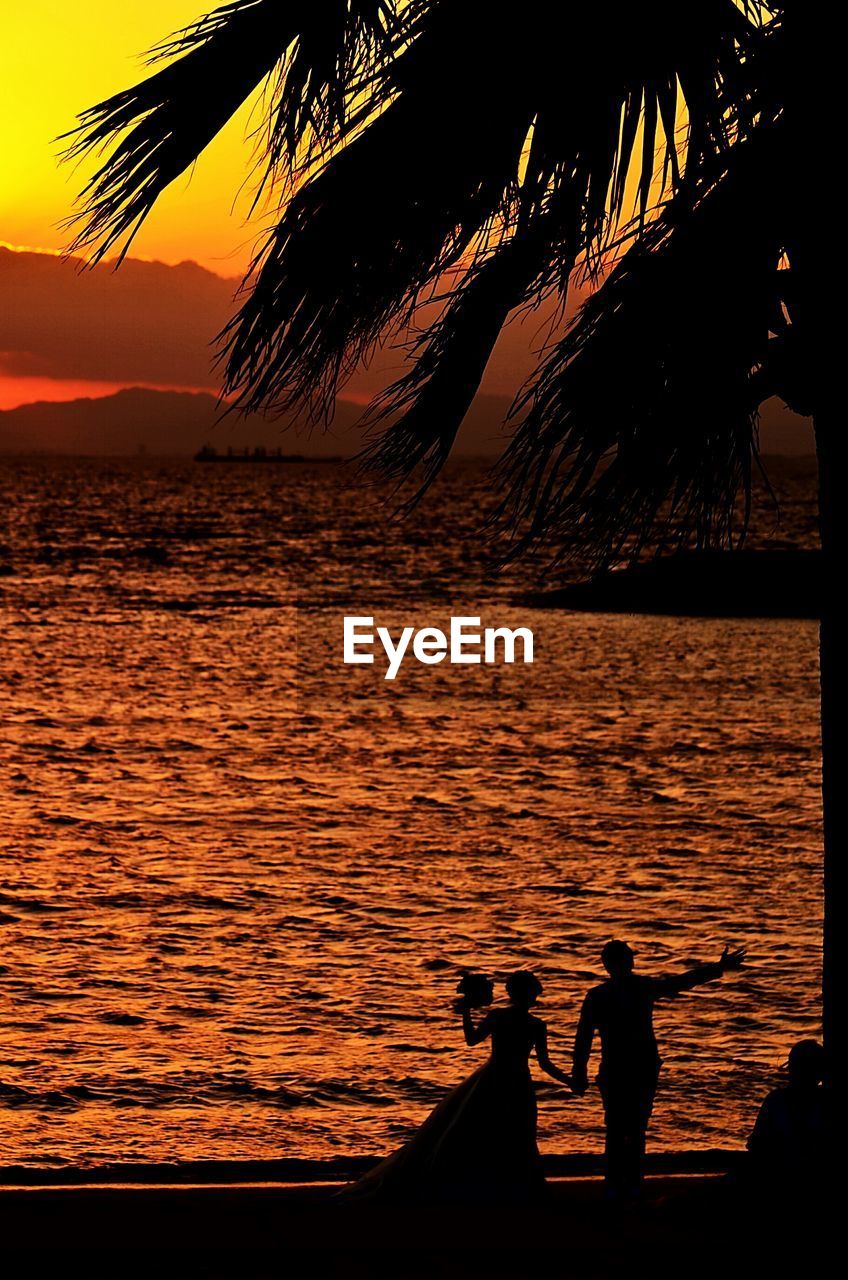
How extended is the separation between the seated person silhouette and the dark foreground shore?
0.15 m

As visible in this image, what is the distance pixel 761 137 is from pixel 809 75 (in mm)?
257

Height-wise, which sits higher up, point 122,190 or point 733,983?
point 122,190

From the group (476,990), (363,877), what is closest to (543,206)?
(476,990)

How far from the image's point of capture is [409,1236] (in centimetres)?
712

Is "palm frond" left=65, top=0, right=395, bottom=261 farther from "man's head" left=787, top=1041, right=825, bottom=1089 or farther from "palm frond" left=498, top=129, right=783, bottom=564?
"man's head" left=787, top=1041, right=825, bottom=1089

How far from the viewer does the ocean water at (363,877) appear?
1312 cm

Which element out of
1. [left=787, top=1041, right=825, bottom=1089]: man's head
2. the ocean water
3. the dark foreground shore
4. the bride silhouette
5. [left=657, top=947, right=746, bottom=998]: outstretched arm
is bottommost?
the ocean water

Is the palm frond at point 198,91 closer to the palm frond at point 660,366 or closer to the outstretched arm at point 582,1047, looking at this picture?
the palm frond at point 660,366

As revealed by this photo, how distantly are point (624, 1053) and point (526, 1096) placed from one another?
51 cm

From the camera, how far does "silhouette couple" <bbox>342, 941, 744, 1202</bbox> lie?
7691 mm

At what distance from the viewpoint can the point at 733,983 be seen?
16297 mm

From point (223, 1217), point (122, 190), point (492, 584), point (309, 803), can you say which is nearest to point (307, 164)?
point (122, 190)

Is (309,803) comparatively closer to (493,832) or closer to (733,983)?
(493,832)

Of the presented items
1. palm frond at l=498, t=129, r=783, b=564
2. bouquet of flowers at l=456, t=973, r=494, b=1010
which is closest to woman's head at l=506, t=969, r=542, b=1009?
bouquet of flowers at l=456, t=973, r=494, b=1010
